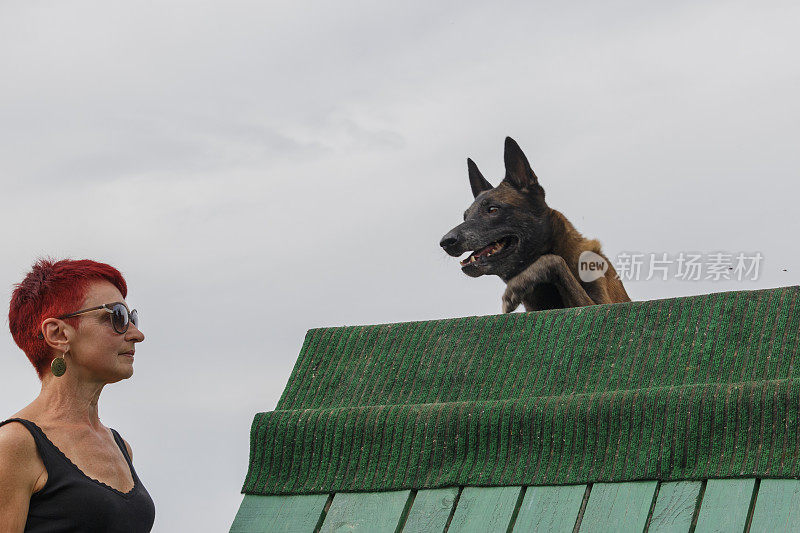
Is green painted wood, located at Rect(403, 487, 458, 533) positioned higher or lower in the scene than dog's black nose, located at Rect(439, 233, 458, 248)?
lower

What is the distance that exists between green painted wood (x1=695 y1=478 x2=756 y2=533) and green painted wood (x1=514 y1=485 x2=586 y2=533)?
0.58 m

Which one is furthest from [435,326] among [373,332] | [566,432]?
[566,432]

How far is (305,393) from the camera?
20.9ft

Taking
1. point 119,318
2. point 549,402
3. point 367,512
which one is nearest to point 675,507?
point 549,402

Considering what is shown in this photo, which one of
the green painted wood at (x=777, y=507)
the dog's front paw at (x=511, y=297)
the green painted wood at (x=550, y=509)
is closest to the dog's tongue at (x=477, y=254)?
the dog's front paw at (x=511, y=297)

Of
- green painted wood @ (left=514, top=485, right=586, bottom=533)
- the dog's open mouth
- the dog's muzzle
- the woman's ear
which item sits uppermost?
the woman's ear

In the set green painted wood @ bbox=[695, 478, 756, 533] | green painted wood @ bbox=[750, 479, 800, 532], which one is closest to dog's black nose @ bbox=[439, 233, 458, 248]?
green painted wood @ bbox=[695, 478, 756, 533]

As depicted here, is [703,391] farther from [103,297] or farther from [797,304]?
[103,297]

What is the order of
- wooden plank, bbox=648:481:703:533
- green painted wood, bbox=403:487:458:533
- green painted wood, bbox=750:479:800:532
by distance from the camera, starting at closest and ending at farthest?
green painted wood, bbox=750:479:800:532, wooden plank, bbox=648:481:703:533, green painted wood, bbox=403:487:458:533

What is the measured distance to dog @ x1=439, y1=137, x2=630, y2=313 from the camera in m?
7.32

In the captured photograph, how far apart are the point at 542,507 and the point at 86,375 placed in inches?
94.5

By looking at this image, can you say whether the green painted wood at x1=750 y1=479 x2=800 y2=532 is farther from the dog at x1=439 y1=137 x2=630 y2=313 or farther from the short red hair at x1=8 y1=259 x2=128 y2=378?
the short red hair at x1=8 y1=259 x2=128 y2=378

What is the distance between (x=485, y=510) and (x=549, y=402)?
2.06 feet

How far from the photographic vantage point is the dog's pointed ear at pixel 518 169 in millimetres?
7641
